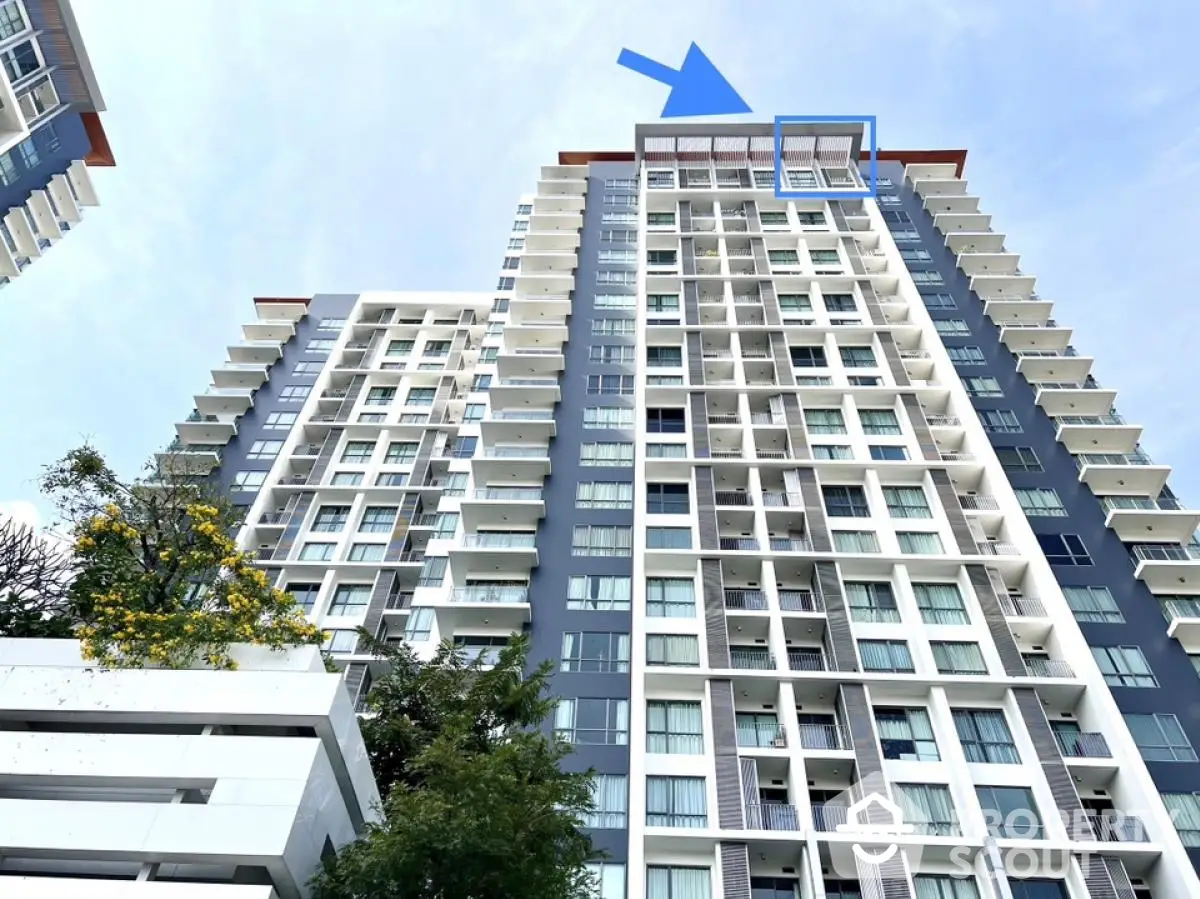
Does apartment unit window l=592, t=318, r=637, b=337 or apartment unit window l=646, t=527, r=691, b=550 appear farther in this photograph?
apartment unit window l=592, t=318, r=637, b=337

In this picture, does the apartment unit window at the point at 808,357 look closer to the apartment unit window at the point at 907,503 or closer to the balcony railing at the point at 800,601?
the apartment unit window at the point at 907,503

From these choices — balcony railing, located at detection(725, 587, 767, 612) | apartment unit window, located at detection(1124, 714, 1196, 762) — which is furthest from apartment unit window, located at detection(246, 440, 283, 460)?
apartment unit window, located at detection(1124, 714, 1196, 762)

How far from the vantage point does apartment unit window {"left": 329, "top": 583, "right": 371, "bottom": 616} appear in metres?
40.7

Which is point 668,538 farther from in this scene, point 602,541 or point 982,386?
point 982,386

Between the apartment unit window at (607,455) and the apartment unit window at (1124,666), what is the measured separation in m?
18.8

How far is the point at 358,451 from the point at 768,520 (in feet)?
76.8

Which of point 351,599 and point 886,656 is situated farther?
point 351,599

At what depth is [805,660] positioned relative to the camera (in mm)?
31797

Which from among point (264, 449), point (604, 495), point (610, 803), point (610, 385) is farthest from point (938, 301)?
point (264, 449)

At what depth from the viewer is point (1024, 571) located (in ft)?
113

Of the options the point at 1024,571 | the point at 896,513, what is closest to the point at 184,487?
the point at 896,513

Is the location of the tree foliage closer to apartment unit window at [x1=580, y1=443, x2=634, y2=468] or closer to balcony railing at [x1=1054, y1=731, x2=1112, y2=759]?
apartment unit window at [x1=580, y1=443, x2=634, y2=468]

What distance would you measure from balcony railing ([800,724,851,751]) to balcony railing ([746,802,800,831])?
2317 mm

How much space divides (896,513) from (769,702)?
10230 millimetres
